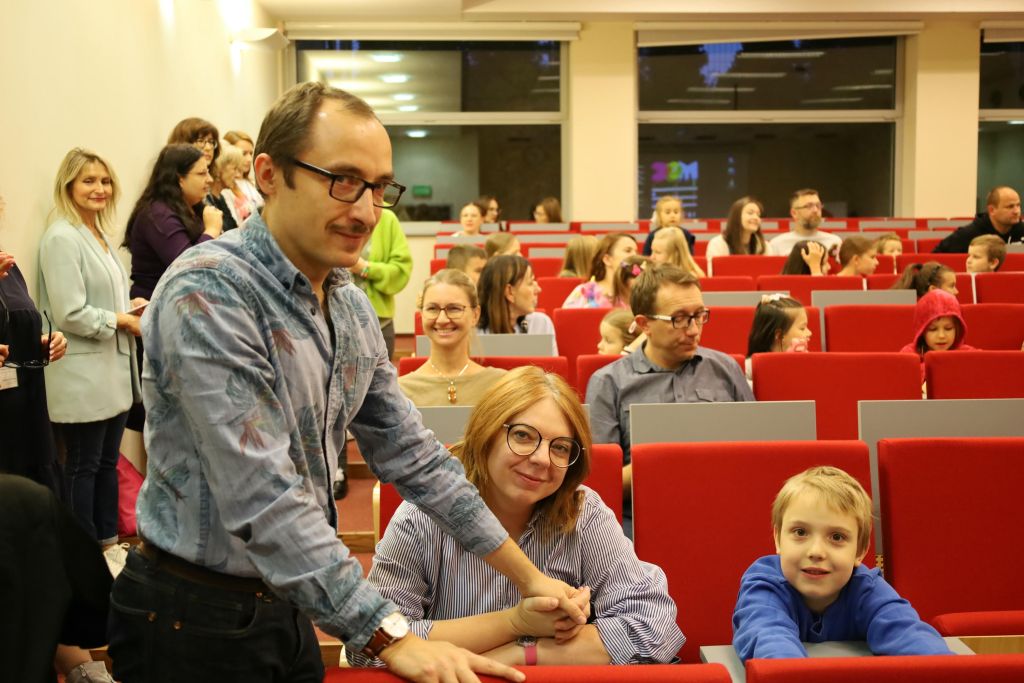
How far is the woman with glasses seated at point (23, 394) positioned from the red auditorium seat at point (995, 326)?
3.66 m

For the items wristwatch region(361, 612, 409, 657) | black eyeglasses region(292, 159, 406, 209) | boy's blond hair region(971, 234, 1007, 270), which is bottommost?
wristwatch region(361, 612, 409, 657)

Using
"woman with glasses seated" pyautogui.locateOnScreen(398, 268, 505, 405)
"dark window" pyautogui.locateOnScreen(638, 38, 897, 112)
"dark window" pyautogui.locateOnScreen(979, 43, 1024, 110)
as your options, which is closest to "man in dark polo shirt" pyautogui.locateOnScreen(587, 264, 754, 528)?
"woman with glasses seated" pyautogui.locateOnScreen(398, 268, 505, 405)

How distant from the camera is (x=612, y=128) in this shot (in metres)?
10.4

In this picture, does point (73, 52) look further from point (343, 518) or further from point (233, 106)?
point (233, 106)

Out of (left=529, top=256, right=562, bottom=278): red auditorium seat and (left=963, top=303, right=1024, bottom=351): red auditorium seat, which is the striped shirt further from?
(left=529, top=256, right=562, bottom=278): red auditorium seat

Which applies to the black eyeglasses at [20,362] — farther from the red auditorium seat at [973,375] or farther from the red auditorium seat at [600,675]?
the red auditorium seat at [973,375]

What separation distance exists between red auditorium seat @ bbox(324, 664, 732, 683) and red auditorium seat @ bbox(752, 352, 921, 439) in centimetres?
221

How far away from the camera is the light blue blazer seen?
3.28 m

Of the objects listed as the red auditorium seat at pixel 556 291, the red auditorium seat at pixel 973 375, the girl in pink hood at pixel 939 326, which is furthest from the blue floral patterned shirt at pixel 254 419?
the red auditorium seat at pixel 556 291

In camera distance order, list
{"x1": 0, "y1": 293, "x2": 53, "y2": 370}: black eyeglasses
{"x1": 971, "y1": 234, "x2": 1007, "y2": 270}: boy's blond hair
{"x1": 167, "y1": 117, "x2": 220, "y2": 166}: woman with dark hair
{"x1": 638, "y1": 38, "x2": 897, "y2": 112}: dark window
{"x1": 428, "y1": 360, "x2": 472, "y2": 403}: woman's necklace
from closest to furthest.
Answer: {"x1": 0, "y1": 293, "x2": 53, "y2": 370}: black eyeglasses, {"x1": 428, "y1": 360, "x2": 472, "y2": 403}: woman's necklace, {"x1": 167, "y1": 117, "x2": 220, "y2": 166}: woman with dark hair, {"x1": 971, "y1": 234, "x2": 1007, "y2": 270}: boy's blond hair, {"x1": 638, "y1": 38, "x2": 897, "y2": 112}: dark window

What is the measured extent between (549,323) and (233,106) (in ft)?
14.3

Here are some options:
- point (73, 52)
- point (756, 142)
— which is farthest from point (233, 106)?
point (756, 142)

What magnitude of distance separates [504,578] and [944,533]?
1.05 meters

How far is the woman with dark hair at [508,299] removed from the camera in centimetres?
395
